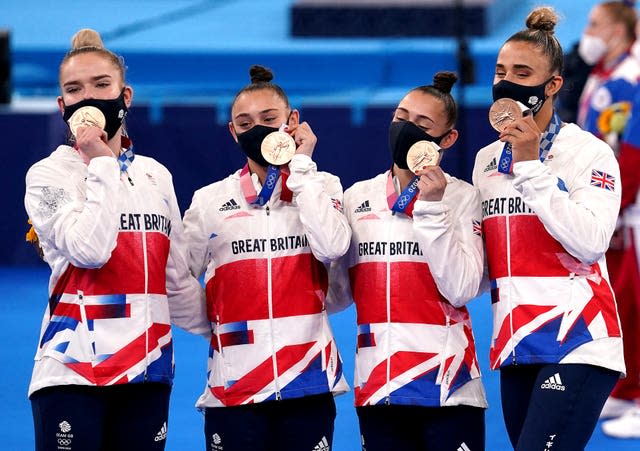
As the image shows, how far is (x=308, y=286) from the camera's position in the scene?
4.32 m

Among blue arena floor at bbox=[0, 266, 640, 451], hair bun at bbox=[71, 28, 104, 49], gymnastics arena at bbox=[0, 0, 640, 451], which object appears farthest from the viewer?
gymnastics arena at bbox=[0, 0, 640, 451]

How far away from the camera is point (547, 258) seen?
4176mm

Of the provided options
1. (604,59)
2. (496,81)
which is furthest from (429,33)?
(496,81)

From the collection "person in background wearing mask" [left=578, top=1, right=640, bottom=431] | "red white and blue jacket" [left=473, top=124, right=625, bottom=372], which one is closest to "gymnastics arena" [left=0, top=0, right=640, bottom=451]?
"person in background wearing mask" [left=578, top=1, right=640, bottom=431]

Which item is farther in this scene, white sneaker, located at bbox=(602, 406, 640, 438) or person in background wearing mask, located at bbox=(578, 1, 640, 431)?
person in background wearing mask, located at bbox=(578, 1, 640, 431)

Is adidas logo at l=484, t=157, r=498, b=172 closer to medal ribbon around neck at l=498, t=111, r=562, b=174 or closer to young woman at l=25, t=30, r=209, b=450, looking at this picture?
medal ribbon around neck at l=498, t=111, r=562, b=174

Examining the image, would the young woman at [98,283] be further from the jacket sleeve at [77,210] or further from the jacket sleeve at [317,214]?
the jacket sleeve at [317,214]

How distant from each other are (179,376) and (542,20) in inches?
159

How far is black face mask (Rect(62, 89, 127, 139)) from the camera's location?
4.14m

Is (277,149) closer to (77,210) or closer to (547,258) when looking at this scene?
(77,210)

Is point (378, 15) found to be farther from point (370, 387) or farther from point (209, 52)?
point (370, 387)

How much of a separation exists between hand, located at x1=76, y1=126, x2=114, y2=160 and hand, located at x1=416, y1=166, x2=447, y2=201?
1.08m

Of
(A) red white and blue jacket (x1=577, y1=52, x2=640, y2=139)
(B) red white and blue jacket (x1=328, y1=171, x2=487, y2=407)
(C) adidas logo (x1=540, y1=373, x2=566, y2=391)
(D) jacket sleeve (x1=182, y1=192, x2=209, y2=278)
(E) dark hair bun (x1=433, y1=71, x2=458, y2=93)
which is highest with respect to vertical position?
(A) red white and blue jacket (x1=577, y1=52, x2=640, y2=139)

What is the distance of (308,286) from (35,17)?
13.7 m
